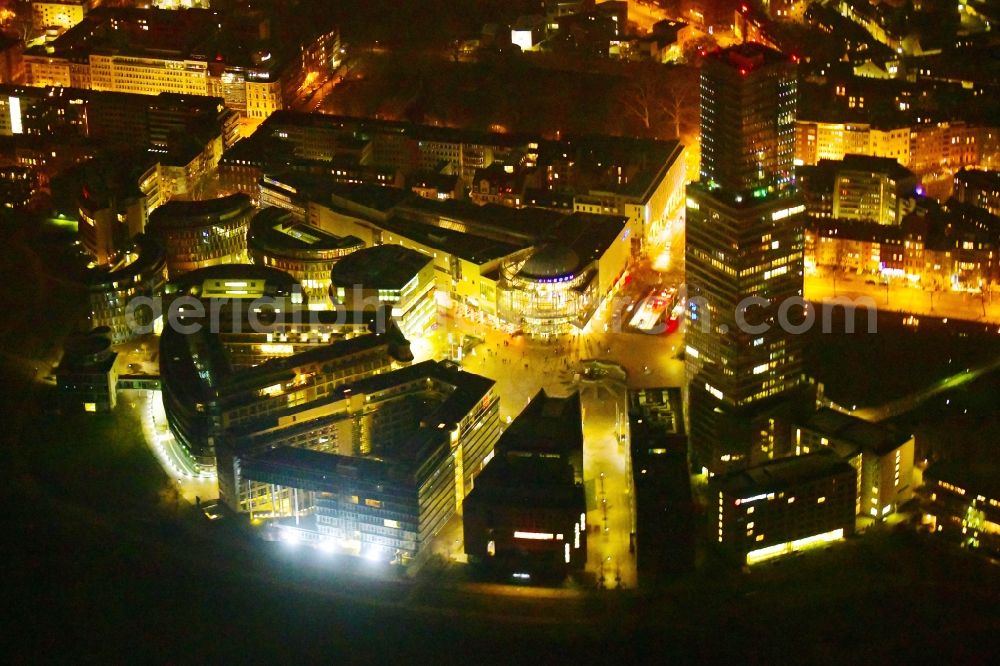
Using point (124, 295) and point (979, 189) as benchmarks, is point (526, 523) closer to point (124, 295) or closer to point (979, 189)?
point (124, 295)

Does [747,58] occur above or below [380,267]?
above

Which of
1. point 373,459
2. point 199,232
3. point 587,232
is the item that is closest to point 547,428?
point 373,459

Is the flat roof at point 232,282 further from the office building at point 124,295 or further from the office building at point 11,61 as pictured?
the office building at point 11,61

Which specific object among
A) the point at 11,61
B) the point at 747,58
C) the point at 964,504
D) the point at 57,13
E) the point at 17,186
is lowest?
the point at 964,504

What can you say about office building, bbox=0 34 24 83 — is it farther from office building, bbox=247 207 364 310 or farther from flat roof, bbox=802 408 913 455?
flat roof, bbox=802 408 913 455

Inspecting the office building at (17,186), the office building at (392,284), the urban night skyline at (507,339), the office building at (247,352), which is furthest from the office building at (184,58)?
the office building at (247,352)

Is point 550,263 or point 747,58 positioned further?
point 550,263

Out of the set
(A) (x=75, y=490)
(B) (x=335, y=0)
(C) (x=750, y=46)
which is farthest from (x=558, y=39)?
(A) (x=75, y=490)
